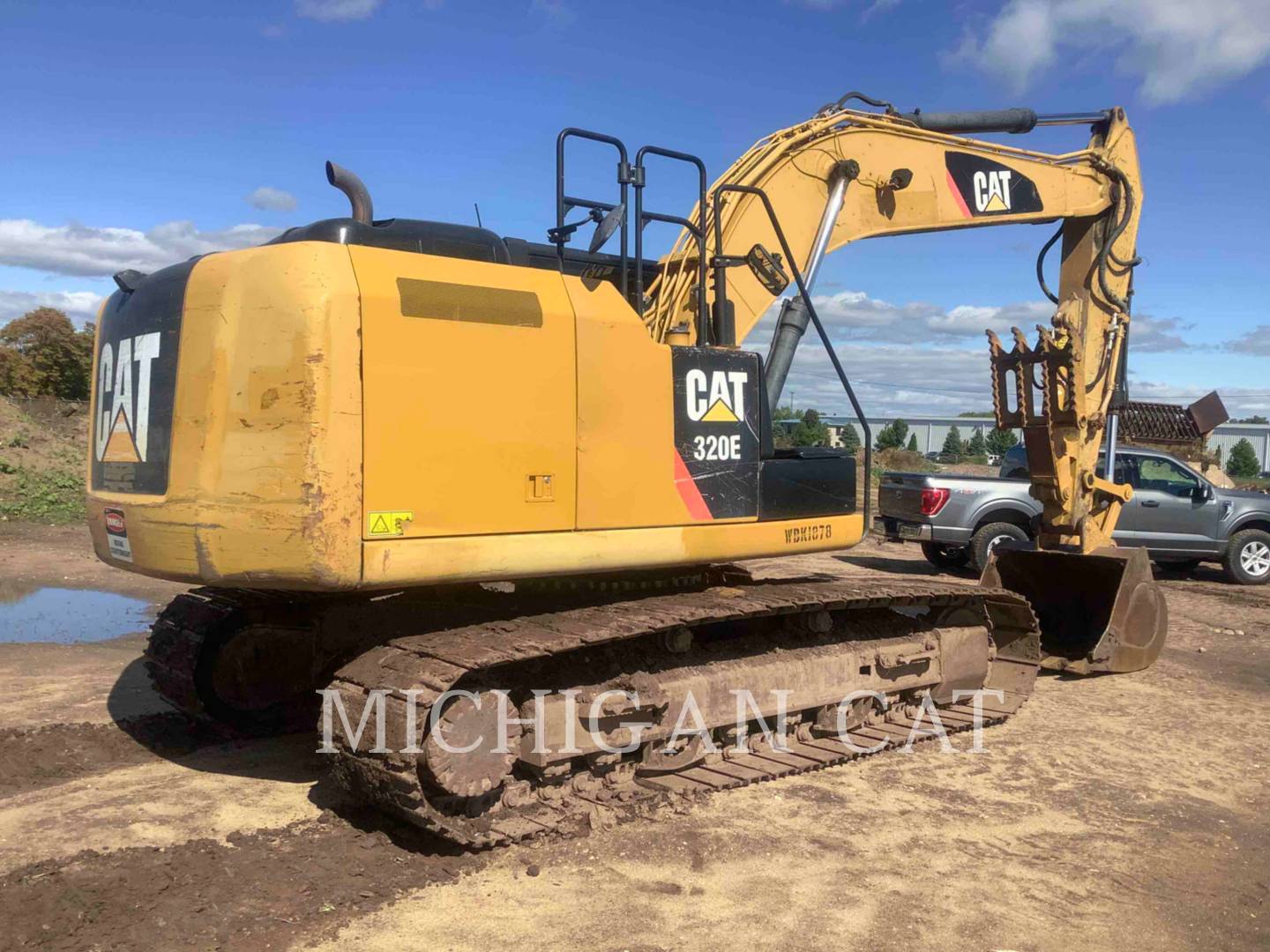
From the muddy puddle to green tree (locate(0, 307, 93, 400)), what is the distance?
2336cm

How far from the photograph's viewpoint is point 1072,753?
6012 millimetres

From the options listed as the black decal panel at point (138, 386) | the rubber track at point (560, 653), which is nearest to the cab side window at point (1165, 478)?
the rubber track at point (560, 653)

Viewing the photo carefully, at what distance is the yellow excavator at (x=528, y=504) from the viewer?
13.3 feet

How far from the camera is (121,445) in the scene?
4621 millimetres

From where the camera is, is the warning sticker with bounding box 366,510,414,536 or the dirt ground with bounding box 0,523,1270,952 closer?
the dirt ground with bounding box 0,523,1270,952

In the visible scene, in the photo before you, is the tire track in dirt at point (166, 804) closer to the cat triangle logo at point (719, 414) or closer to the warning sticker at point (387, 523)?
the warning sticker at point (387, 523)

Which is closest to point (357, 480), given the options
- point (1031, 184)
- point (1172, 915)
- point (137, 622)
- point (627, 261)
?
point (627, 261)

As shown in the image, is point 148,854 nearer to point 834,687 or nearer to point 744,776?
point 744,776

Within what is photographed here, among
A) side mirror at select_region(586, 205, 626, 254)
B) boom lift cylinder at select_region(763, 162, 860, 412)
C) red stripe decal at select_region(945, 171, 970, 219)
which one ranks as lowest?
boom lift cylinder at select_region(763, 162, 860, 412)

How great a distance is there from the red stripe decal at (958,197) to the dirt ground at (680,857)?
354 centimetres

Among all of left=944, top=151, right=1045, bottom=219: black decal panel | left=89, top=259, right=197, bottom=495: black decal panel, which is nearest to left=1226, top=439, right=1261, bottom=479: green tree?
left=944, top=151, right=1045, bottom=219: black decal panel

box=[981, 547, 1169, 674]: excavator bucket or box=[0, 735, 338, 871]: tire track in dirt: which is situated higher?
box=[981, 547, 1169, 674]: excavator bucket

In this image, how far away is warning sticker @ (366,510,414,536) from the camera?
399cm

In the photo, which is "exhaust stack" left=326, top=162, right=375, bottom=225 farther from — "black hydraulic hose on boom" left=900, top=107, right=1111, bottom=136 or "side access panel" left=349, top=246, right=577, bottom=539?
"black hydraulic hose on boom" left=900, top=107, right=1111, bottom=136
